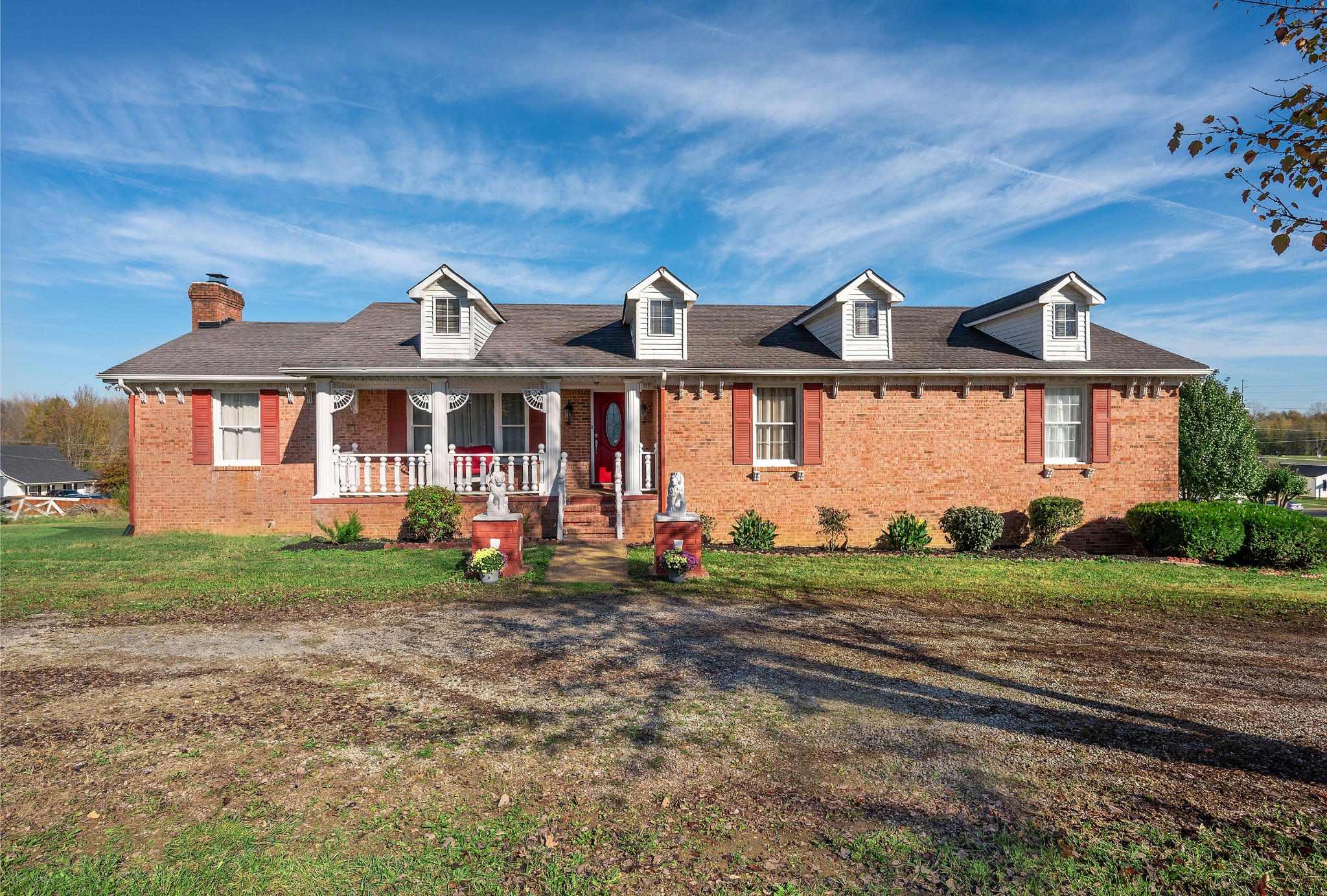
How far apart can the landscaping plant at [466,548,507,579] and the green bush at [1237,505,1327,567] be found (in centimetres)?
1373

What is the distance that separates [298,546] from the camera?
11992 millimetres

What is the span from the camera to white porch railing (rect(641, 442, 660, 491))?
1349 centimetres

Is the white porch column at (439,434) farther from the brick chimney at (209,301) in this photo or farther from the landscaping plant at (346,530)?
the brick chimney at (209,301)

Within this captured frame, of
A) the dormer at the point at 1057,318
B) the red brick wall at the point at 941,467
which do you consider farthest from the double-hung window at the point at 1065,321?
the red brick wall at the point at 941,467

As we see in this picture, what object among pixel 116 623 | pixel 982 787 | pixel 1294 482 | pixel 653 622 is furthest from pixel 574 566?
pixel 1294 482

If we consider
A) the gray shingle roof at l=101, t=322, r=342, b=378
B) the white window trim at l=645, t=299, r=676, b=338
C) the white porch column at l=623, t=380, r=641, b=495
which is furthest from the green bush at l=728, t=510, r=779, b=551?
the gray shingle roof at l=101, t=322, r=342, b=378

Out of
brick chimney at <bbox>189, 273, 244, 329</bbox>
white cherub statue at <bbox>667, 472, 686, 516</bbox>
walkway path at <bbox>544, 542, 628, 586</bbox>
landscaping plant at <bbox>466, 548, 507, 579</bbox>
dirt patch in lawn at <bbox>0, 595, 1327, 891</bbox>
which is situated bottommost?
dirt patch in lawn at <bbox>0, 595, 1327, 891</bbox>

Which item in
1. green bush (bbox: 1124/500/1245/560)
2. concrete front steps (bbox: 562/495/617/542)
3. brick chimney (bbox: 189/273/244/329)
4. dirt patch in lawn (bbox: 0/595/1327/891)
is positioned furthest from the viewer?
brick chimney (bbox: 189/273/244/329)

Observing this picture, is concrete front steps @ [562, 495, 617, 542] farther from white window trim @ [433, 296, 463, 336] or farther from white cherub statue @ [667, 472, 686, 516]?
white window trim @ [433, 296, 463, 336]

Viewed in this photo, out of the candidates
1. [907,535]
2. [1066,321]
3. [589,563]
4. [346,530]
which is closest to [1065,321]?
[1066,321]

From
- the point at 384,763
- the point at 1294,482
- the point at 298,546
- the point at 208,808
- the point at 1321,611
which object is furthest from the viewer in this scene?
the point at 1294,482

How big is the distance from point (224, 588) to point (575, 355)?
7888 millimetres

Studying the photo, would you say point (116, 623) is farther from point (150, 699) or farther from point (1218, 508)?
point (1218, 508)

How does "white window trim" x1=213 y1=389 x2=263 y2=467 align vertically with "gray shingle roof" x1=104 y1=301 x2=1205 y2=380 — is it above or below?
below
